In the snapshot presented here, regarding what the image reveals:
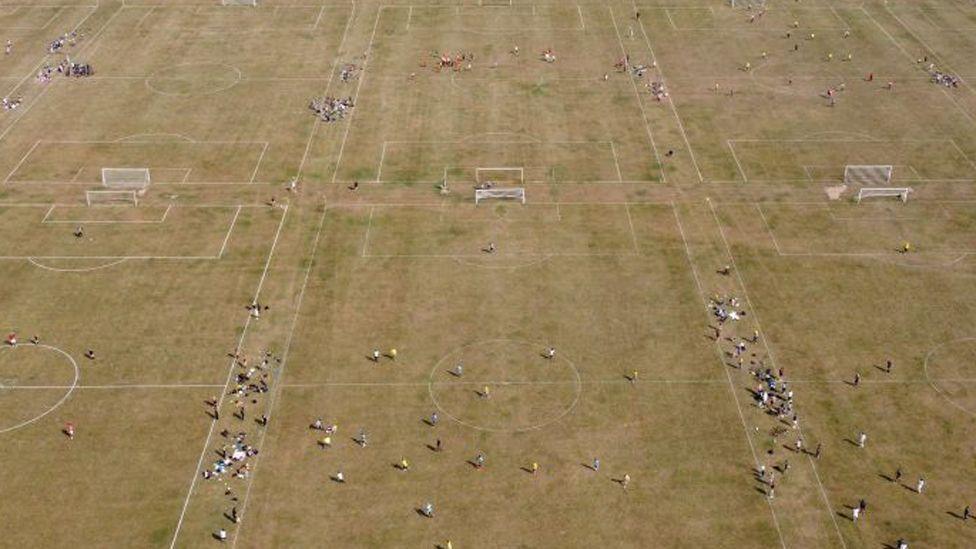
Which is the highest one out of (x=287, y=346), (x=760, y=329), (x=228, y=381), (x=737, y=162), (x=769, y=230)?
(x=760, y=329)

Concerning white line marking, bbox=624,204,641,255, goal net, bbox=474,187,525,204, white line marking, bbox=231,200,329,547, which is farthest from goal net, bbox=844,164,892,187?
white line marking, bbox=231,200,329,547

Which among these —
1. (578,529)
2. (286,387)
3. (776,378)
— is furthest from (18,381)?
(776,378)

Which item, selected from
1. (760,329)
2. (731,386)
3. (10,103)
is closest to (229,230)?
(10,103)

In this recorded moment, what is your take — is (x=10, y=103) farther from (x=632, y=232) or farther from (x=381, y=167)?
(x=632, y=232)

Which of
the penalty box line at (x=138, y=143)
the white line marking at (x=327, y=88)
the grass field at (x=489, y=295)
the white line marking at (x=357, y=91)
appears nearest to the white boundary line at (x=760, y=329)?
the grass field at (x=489, y=295)

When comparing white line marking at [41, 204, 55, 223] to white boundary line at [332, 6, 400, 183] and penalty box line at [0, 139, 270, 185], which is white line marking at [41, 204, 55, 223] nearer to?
penalty box line at [0, 139, 270, 185]

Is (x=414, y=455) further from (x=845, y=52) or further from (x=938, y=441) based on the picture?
(x=845, y=52)

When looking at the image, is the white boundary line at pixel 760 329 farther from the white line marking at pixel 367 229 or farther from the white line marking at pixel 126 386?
the white line marking at pixel 126 386
